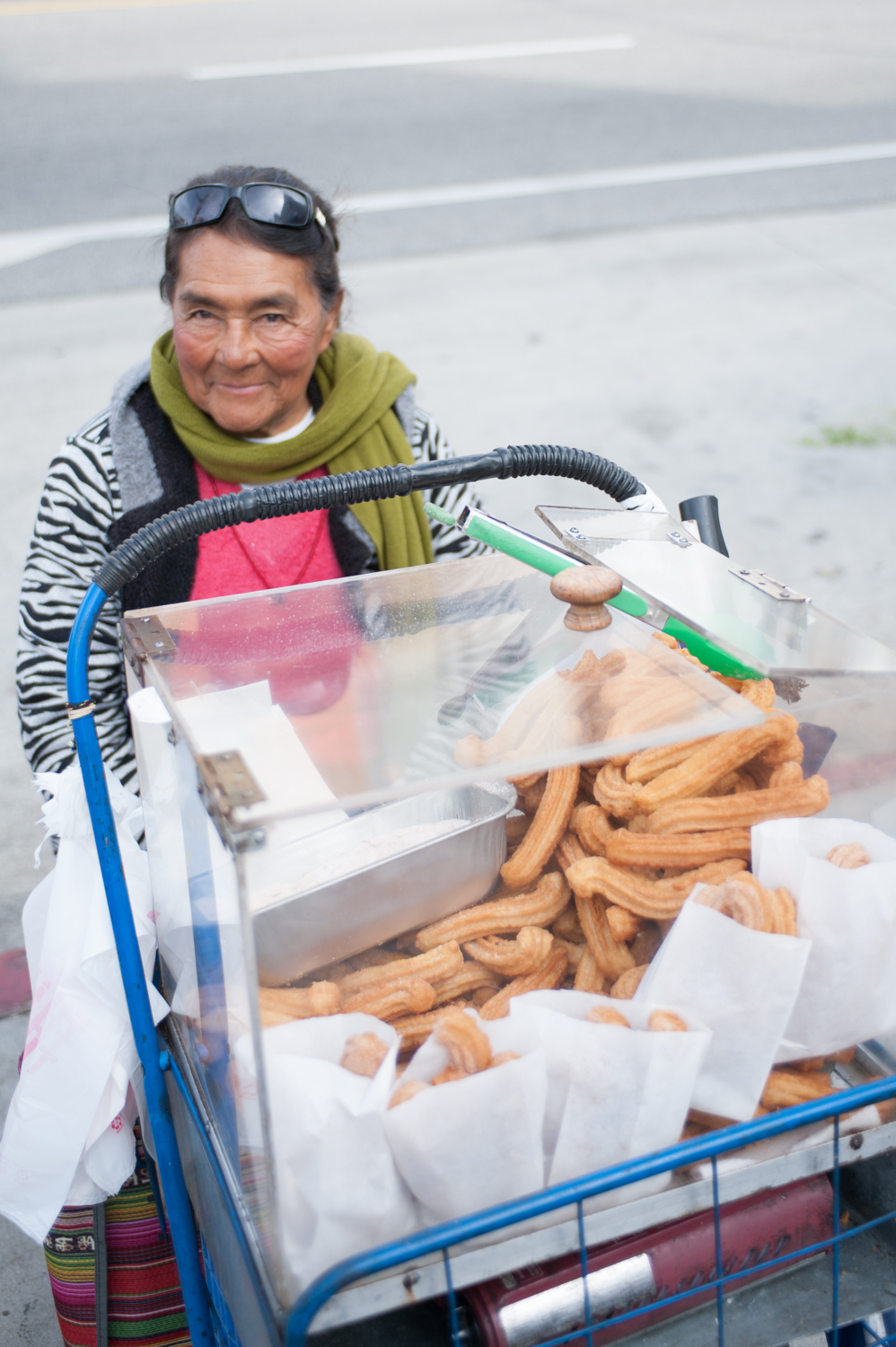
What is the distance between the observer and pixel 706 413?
17.7 ft

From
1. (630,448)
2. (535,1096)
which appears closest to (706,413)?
(630,448)

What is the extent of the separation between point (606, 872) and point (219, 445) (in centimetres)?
112

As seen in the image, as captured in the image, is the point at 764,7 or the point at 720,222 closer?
the point at 720,222

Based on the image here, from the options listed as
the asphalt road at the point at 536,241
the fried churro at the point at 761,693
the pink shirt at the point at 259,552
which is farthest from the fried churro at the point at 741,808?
the asphalt road at the point at 536,241

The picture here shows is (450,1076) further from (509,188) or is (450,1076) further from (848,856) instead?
(509,188)

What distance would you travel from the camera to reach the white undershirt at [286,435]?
6.77 feet

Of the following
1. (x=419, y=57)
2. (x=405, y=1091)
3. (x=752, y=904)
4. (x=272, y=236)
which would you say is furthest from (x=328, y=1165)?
(x=419, y=57)

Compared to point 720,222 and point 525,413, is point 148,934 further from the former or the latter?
point 720,222

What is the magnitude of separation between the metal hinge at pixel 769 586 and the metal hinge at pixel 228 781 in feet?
2.20

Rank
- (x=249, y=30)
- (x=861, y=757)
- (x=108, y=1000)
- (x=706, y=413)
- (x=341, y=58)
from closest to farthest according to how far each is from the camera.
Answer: (x=861, y=757)
(x=108, y=1000)
(x=706, y=413)
(x=341, y=58)
(x=249, y=30)

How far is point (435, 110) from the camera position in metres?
9.15

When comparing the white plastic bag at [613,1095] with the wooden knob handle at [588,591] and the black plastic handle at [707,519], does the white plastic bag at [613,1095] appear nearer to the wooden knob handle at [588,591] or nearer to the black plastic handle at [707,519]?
the wooden knob handle at [588,591]

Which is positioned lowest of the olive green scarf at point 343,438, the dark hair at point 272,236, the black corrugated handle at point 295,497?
the black corrugated handle at point 295,497

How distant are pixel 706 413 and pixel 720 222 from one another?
2.66 metres
